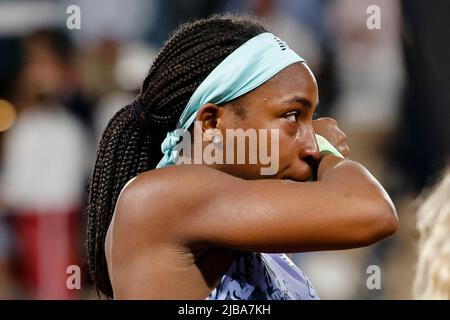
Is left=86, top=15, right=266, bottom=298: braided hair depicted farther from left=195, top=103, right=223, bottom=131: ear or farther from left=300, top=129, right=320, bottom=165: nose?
left=300, top=129, right=320, bottom=165: nose

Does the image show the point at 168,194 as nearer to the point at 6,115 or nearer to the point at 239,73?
the point at 239,73

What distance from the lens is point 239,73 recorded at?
87.8 inches

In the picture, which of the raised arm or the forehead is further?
the forehead

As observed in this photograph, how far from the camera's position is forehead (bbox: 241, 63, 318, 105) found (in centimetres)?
222

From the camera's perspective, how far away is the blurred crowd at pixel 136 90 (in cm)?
525

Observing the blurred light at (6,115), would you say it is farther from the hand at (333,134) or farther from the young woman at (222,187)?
the hand at (333,134)

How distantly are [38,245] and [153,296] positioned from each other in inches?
134

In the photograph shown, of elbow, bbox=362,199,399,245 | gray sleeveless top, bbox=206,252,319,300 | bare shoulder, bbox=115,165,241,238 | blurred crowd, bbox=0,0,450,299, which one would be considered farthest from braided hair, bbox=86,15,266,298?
blurred crowd, bbox=0,0,450,299

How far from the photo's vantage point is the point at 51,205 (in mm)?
5391

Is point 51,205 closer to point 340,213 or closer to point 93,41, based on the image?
point 93,41

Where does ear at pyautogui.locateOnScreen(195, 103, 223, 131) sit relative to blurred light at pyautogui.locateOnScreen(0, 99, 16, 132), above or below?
above

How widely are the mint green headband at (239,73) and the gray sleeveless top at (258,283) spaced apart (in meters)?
0.33

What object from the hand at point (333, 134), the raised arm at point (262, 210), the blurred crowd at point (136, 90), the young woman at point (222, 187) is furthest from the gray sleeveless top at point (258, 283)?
the blurred crowd at point (136, 90)

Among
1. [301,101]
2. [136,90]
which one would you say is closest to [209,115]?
[301,101]
